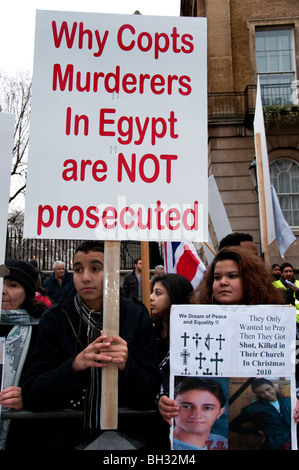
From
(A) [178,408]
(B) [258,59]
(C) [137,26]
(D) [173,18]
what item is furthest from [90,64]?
(B) [258,59]

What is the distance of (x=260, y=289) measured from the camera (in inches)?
90.1

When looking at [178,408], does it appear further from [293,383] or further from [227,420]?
[293,383]

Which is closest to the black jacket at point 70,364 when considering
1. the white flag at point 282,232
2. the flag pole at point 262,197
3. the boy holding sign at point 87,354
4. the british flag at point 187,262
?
the boy holding sign at point 87,354

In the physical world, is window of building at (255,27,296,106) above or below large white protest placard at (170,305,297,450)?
above

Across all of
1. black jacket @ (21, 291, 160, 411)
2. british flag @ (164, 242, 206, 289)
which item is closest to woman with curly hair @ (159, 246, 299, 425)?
black jacket @ (21, 291, 160, 411)

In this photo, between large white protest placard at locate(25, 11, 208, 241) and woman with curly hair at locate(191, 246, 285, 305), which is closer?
large white protest placard at locate(25, 11, 208, 241)

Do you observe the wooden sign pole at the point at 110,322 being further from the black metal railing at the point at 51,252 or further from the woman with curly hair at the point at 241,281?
the black metal railing at the point at 51,252

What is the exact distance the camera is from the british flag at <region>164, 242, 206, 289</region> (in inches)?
174

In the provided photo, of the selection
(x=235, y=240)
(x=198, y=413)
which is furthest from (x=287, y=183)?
(x=198, y=413)

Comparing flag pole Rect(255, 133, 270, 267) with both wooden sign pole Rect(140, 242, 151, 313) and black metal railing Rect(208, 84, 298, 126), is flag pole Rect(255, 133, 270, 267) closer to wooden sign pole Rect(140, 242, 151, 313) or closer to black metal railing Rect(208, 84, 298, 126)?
wooden sign pole Rect(140, 242, 151, 313)

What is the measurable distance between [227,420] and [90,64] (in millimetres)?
1750

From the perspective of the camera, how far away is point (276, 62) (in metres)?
15.2

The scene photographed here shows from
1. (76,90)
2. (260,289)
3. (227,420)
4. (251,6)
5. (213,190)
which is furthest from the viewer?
(251,6)

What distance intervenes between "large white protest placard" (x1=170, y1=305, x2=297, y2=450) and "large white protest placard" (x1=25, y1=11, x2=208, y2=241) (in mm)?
437
